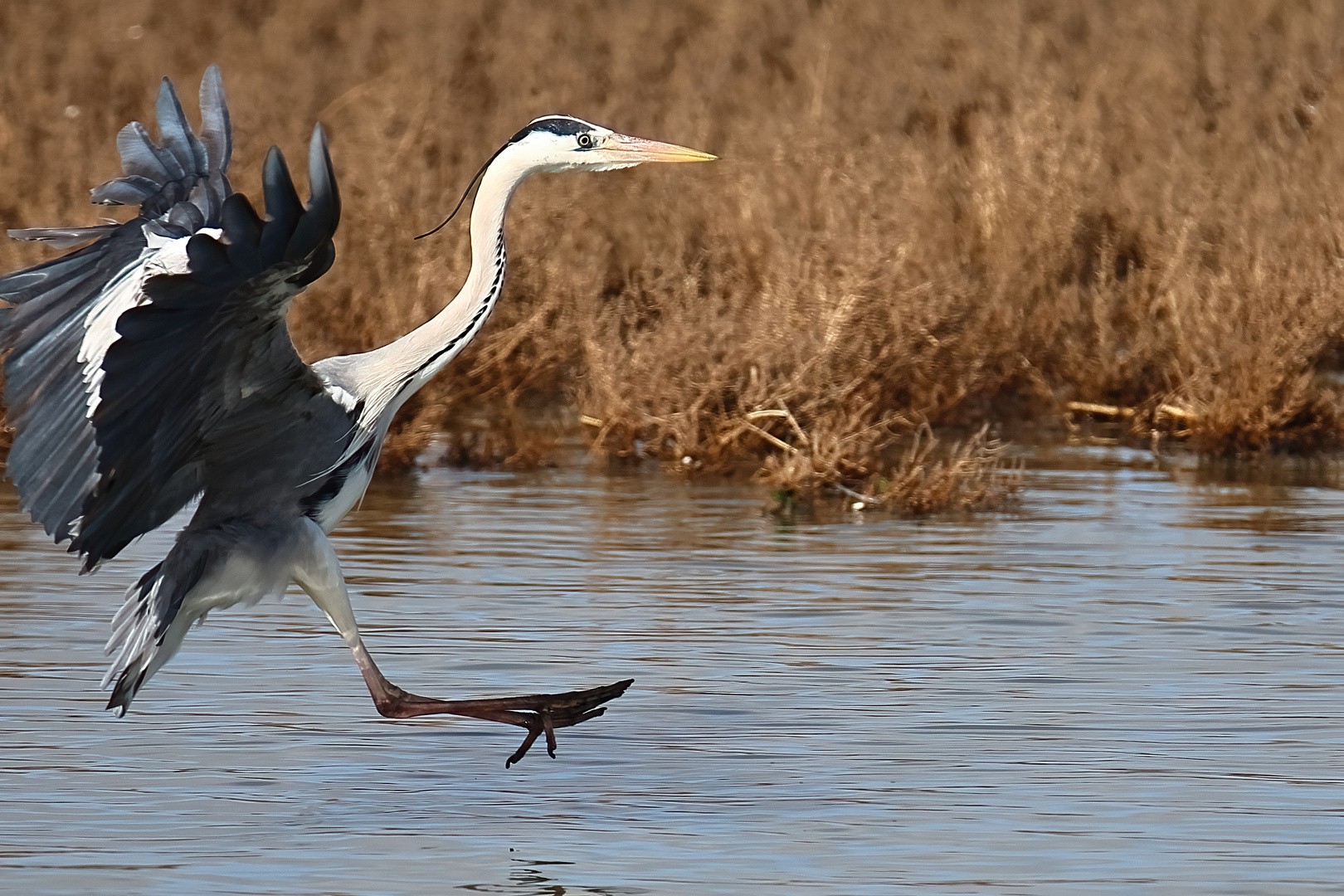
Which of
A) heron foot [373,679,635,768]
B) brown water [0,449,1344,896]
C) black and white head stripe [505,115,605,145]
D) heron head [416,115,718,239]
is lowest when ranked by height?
brown water [0,449,1344,896]

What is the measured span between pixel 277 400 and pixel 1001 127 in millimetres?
10096

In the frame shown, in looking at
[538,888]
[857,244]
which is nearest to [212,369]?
[538,888]

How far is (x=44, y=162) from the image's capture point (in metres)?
13.9

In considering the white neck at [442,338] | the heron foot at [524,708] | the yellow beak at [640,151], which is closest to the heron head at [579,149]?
the yellow beak at [640,151]

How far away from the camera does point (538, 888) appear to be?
15.9 feet

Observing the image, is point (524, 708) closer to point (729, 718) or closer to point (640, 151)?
point (729, 718)

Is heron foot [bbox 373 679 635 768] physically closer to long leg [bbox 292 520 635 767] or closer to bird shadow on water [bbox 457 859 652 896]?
long leg [bbox 292 520 635 767]

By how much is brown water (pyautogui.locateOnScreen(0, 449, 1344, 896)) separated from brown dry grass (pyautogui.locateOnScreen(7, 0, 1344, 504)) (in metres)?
1.31

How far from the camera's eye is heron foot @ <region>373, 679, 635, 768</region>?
19.5 ft

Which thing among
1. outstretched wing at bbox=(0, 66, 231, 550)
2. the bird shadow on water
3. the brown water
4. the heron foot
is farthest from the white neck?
the bird shadow on water

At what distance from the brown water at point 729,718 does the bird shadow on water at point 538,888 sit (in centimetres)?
1

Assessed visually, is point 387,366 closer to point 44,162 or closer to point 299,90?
point 44,162

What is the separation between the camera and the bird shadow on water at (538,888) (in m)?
4.80

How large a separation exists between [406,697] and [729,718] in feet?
2.91
